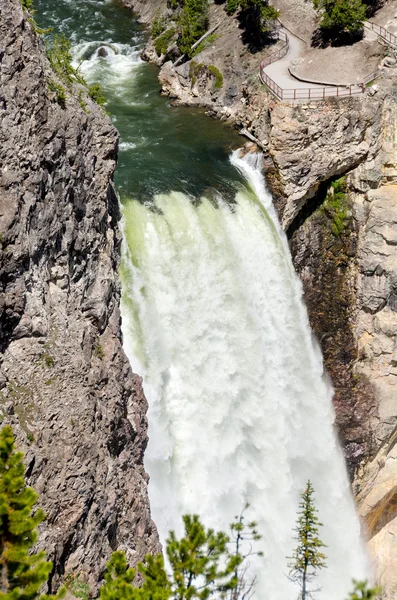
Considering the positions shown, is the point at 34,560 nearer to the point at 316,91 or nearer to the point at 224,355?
the point at 224,355

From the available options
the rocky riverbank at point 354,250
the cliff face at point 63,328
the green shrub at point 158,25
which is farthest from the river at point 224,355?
the green shrub at point 158,25

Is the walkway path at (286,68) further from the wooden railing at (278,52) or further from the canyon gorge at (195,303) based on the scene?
the canyon gorge at (195,303)

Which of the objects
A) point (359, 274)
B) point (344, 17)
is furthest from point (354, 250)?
point (344, 17)

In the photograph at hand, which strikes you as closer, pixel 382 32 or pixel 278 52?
pixel 382 32

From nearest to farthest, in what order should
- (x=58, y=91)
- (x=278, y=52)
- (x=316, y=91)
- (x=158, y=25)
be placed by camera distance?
(x=58, y=91) < (x=316, y=91) < (x=278, y=52) < (x=158, y=25)

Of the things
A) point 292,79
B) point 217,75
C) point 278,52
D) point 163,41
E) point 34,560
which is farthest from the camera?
point 163,41

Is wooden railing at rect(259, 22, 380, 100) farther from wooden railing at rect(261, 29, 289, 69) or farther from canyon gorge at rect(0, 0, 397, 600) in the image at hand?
wooden railing at rect(261, 29, 289, 69)
